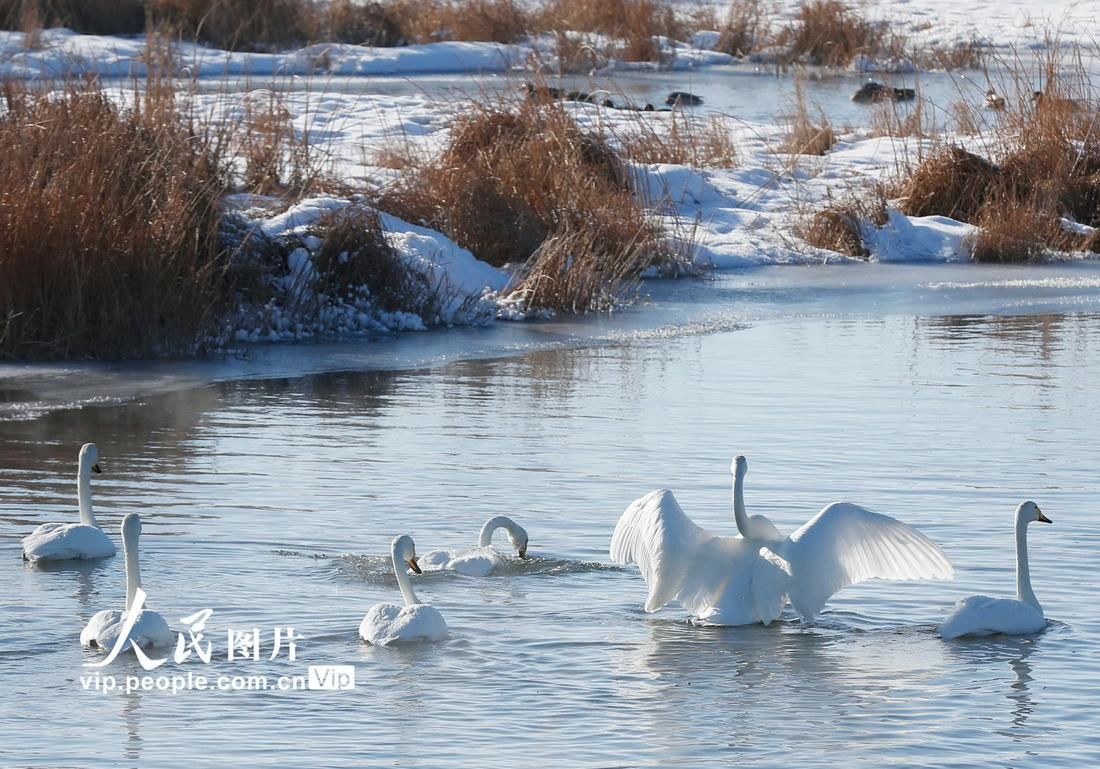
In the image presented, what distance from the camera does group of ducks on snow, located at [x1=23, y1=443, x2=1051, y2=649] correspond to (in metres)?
6.47

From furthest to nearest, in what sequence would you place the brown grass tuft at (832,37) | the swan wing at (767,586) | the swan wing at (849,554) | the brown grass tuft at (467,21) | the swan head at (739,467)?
the brown grass tuft at (467,21) < the brown grass tuft at (832,37) < the swan head at (739,467) < the swan wing at (767,586) < the swan wing at (849,554)

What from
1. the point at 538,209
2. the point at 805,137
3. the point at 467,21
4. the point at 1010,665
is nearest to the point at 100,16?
the point at 467,21

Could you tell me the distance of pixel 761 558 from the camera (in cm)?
679

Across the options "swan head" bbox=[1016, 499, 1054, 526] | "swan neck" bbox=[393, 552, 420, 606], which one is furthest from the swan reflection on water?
"swan neck" bbox=[393, 552, 420, 606]

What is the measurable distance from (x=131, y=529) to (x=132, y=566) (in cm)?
13

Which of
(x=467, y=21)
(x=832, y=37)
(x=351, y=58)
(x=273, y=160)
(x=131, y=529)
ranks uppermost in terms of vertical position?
(x=467, y=21)

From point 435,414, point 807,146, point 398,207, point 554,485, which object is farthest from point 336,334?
point 807,146

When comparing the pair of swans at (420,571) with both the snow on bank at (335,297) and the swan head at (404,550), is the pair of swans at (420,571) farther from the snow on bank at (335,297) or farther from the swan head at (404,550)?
the snow on bank at (335,297)

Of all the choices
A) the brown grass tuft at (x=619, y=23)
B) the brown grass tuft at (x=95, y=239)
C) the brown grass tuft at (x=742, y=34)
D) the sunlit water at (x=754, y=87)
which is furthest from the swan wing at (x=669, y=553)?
the brown grass tuft at (x=742, y=34)

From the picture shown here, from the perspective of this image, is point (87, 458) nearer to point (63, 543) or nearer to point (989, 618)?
point (63, 543)

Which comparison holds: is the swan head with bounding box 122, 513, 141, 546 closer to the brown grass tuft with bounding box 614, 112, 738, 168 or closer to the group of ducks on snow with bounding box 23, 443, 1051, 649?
the group of ducks on snow with bounding box 23, 443, 1051, 649

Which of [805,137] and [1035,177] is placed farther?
[805,137]

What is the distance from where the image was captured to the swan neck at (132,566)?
6.50 m

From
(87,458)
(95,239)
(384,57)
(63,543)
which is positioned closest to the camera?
(63,543)
